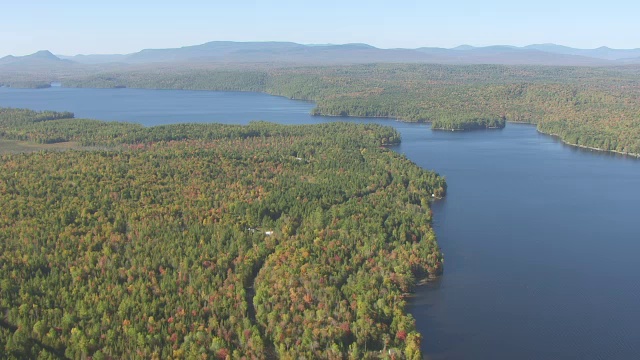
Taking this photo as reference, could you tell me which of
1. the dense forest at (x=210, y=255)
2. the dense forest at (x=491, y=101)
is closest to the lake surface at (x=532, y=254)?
the dense forest at (x=210, y=255)

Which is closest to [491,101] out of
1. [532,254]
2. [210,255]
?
[532,254]

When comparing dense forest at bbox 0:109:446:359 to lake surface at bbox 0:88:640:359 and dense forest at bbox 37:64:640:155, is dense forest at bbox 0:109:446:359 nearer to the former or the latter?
lake surface at bbox 0:88:640:359

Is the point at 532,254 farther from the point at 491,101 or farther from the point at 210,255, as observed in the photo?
the point at 491,101

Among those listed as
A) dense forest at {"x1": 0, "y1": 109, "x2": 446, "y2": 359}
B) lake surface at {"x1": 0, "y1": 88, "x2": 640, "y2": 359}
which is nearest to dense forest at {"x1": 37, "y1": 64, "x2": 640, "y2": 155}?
lake surface at {"x1": 0, "y1": 88, "x2": 640, "y2": 359}

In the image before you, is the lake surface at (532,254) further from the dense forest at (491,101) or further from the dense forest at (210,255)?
the dense forest at (491,101)

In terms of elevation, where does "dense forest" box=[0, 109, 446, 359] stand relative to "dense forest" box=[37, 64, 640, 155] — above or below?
below

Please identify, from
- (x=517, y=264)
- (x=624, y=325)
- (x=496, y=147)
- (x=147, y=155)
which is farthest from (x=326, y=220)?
(x=496, y=147)

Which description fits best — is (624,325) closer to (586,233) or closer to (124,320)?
(586,233)
